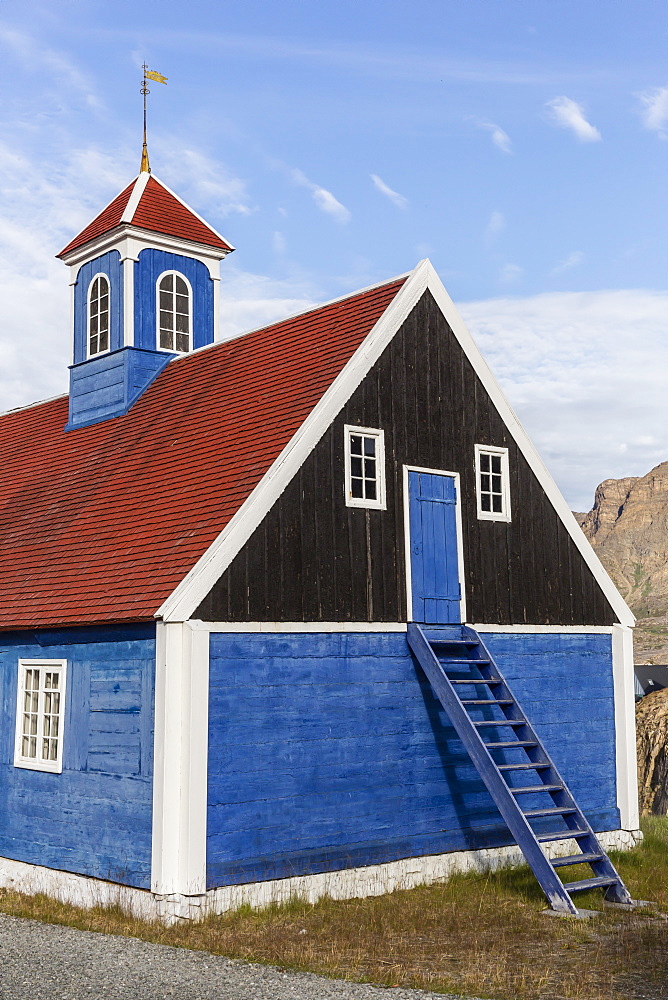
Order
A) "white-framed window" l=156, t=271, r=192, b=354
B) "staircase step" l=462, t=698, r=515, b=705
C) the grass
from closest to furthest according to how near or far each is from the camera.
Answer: the grass < "staircase step" l=462, t=698, r=515, b=705 < "white-framed window" l=156, t=271, r=192, b=354

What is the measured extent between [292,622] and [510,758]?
13.1 ft

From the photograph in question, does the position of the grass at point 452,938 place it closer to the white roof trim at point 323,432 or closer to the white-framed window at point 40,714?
the white-framed window at point 40,714

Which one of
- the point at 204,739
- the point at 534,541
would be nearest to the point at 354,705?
the point at 204,739

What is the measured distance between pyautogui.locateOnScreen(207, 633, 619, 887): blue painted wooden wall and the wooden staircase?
50 cm

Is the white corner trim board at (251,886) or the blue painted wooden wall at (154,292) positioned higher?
the blue painted wooden wall at (154,292)

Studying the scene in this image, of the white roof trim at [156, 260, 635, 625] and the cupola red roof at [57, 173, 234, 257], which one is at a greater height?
the cupola red roof at [57, 173, 234, 257]

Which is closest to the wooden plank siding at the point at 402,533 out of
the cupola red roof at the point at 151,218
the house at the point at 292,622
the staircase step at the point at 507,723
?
the house at the point at 292,622

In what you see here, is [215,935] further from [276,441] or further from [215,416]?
[215,416]

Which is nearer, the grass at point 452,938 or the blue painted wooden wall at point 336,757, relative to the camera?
the grass at point 452,938

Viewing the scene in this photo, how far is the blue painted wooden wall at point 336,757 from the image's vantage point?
37.8ft

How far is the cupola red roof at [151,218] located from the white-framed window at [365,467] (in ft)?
22.3

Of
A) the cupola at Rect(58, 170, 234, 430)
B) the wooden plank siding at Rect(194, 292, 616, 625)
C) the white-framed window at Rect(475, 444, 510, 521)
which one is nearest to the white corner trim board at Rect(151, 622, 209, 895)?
the wooden plank siding at Rect(194, 292, 616, 625)

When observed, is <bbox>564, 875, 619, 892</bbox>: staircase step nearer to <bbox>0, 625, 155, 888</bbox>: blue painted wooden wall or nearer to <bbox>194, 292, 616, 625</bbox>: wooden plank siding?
<bbox>194, 292, 616, 625</bbox>: wooden plank siding

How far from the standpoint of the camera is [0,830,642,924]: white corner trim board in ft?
35.9
